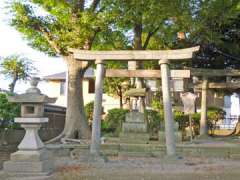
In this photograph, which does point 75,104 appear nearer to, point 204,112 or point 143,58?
point 143,58

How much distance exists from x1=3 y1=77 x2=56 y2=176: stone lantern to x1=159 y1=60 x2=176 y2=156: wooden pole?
13.3 ft

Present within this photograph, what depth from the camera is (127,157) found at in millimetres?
14383

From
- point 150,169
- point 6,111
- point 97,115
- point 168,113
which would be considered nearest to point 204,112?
point 168,113

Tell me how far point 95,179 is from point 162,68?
535cm

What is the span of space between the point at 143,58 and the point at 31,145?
16.8 feet

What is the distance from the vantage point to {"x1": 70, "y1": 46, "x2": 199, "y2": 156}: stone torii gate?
13391 mm

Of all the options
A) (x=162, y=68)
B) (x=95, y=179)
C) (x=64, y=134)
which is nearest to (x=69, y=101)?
(x=64, y=134)

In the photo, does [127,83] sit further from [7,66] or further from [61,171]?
[61,171]

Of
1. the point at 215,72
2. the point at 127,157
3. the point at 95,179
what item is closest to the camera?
the point at 95,179

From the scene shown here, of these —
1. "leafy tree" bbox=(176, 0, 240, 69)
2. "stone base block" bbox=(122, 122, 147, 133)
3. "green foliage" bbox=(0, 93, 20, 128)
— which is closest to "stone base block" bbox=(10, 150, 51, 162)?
"stone base block" bbox=(122, 122, 147, 133)

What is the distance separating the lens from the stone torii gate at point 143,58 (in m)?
13.4

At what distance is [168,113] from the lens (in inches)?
530

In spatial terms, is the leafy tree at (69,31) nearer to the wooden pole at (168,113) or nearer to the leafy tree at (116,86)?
the wooden pole at (168,113)

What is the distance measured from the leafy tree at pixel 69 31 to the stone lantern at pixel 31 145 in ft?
19.2
